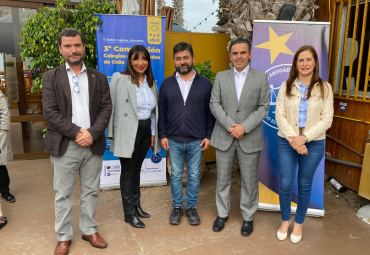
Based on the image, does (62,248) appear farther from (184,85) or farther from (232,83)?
(232,83)

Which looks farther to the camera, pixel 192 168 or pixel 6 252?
pixel 192 168

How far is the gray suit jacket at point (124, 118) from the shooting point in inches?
113

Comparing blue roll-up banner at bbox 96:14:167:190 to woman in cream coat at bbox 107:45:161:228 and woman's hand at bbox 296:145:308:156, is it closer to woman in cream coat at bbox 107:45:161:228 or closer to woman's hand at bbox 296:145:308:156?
woman in cream coat at bbox 107:45:161:228

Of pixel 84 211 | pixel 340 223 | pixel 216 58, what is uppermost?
pixel 216 58

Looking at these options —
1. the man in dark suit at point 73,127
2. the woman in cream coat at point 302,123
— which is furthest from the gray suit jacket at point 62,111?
the woman in cream coat at point 302,123

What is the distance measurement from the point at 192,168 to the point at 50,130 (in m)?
1.50

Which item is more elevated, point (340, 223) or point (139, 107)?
point (139, 107)

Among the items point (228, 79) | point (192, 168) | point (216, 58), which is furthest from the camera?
point (216, 58)

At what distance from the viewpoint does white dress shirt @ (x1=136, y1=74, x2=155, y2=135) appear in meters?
2.96

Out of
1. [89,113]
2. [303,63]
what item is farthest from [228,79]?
[89,113]

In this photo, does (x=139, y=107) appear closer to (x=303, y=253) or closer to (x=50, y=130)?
(x=50, y=130)

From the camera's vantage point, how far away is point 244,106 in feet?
9.37

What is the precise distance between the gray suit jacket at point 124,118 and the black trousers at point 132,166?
10cm

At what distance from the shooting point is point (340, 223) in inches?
127
